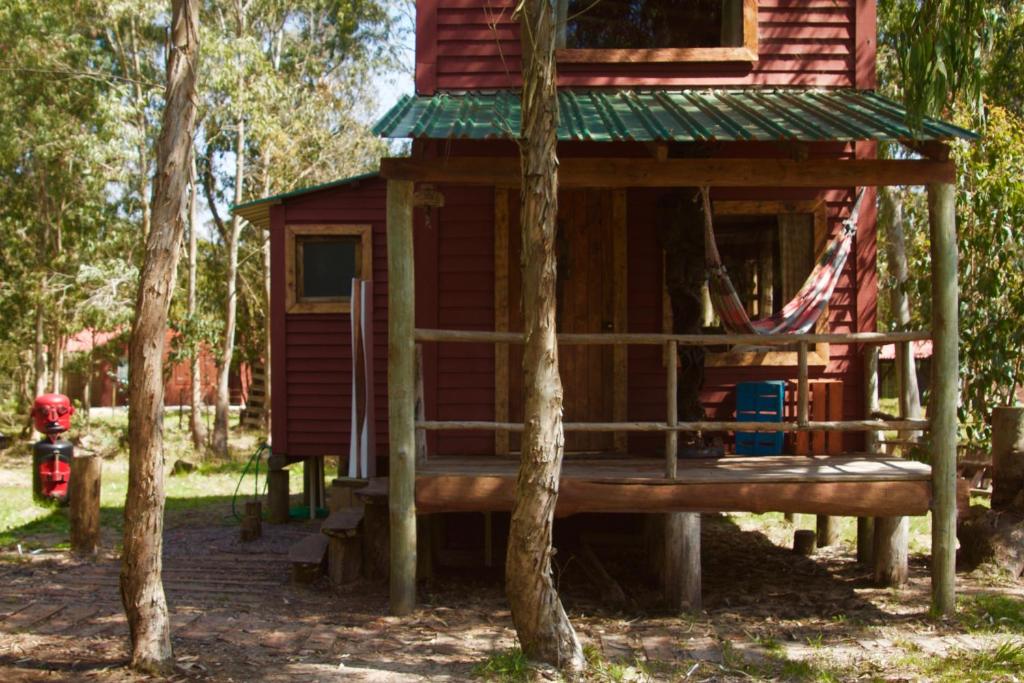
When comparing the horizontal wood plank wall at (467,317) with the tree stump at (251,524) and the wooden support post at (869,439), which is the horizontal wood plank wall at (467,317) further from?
the wooden support post at (869,439)

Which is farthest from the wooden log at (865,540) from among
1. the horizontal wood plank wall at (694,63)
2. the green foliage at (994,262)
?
the horizontal wood plank wall at (694,63)

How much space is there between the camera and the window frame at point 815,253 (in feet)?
30.0

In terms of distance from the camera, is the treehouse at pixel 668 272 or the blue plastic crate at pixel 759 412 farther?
the blue plastic crate at pixel 759 412

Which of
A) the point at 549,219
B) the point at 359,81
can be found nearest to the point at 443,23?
the point at 549,219

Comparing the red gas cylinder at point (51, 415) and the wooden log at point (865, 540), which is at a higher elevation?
the red gas cylinder at point (51, 415)

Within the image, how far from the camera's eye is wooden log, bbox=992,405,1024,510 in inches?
353

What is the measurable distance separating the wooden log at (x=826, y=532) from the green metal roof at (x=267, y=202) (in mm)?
5869

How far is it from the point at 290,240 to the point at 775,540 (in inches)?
246

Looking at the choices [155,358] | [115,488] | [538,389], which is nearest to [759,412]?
[538,389]

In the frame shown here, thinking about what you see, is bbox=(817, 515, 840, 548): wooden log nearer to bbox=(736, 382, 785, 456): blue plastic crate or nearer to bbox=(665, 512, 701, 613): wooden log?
bbox=(736, 382, 785, 456): blue plastic crate

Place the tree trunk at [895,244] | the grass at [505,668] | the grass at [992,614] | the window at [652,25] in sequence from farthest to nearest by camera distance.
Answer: the tree trunk at [895,244]
the window at [652,25]
the grass at [992,614]
the grass at [505,668]

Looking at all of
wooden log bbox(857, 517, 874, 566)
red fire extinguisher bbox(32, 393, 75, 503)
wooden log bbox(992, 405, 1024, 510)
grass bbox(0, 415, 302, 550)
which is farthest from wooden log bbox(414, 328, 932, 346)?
red fire extinguisher bbox(32, 393, 75, 503)

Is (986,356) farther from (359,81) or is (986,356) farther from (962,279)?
(359,81)

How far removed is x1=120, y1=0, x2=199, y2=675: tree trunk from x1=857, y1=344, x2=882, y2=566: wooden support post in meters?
6.11
